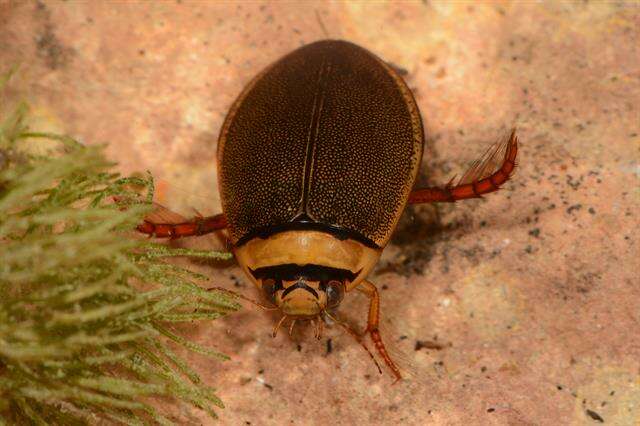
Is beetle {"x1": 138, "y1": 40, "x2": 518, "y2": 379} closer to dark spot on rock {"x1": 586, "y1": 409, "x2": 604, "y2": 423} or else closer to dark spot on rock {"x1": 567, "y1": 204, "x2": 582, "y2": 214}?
dark spot on rock {"x1": 567, "y1": 204, "x2": 582, "y2": 214}

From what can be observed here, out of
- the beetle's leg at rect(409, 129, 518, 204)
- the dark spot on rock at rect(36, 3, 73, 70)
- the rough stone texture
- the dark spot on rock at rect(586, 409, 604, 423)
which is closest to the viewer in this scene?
the dark spot on rock at rect(586, 409, 604, 423)

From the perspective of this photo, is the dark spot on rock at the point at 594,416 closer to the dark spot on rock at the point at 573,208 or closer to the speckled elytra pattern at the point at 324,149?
the dark spot on rock at the point at 573,208

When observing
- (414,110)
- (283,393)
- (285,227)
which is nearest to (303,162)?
(285,227)

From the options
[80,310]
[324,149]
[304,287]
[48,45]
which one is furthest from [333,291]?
[48,45]

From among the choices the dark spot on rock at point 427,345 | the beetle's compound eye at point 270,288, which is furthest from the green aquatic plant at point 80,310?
the dark spot on rock at point 427,345

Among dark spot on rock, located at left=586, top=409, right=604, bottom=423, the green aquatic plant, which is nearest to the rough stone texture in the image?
dark spot on rock, located at left=586, top=409, right=604, bottom=423

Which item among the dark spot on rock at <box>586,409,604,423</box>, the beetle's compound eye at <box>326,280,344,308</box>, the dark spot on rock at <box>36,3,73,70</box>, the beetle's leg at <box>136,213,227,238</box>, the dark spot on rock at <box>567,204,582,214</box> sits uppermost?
the dark spot on rock at <box>36,3,73,70</box>

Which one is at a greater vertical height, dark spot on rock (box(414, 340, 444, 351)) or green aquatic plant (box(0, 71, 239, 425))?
green aquatic plant (box(0, 71, 239, 425))
